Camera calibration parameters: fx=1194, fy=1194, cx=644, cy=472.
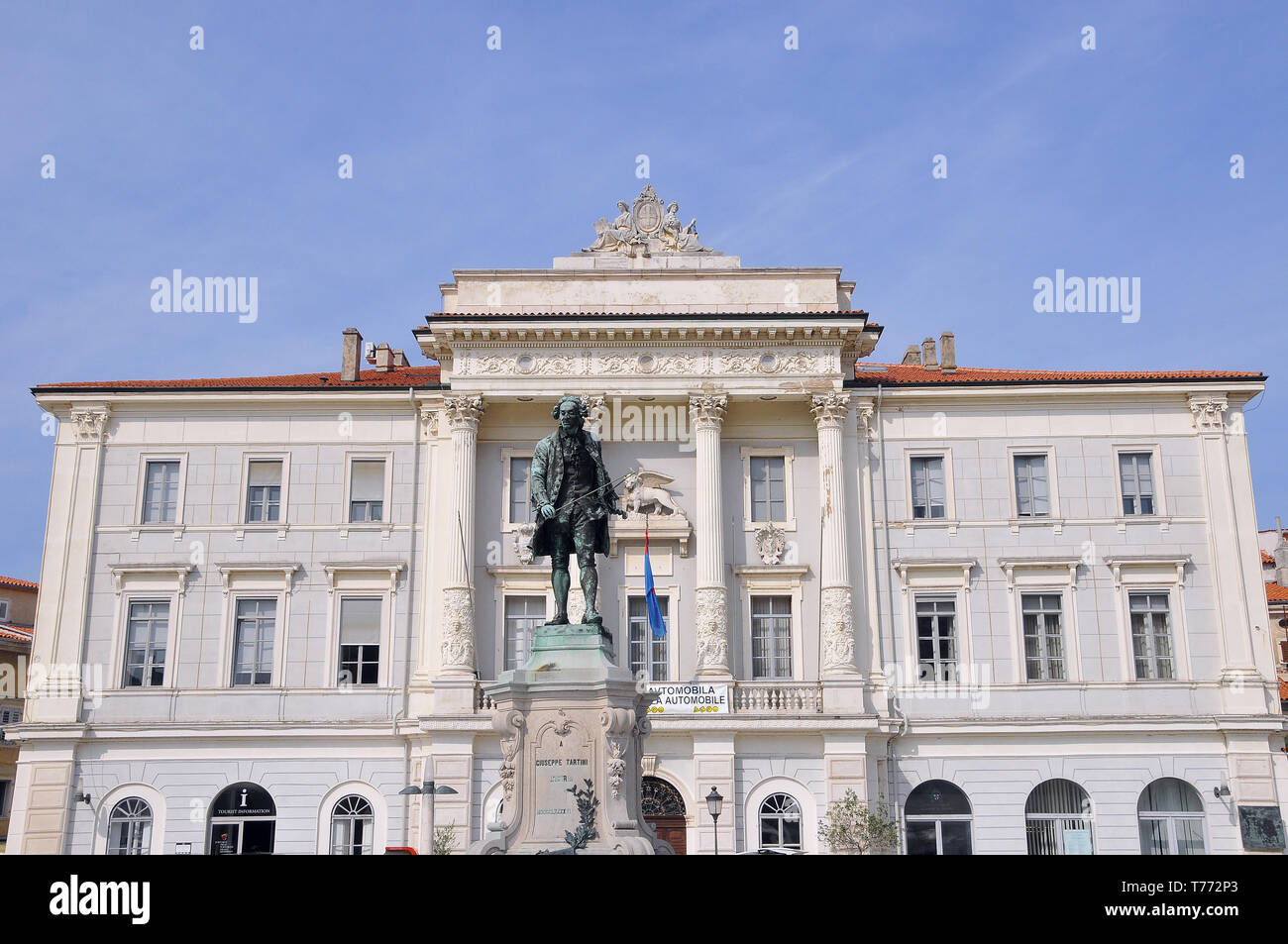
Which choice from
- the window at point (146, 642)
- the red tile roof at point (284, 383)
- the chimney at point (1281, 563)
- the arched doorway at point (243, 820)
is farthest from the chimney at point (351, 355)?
the chimney at point (1281, 563)

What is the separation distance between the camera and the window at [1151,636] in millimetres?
32594

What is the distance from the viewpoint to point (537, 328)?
33.2 metres

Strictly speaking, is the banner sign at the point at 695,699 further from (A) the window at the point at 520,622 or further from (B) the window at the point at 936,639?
(B) the window at the point at 936,639

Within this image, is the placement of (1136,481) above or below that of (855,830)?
above

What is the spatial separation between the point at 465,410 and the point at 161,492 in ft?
30.4

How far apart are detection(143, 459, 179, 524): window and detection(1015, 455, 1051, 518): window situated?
78.7 feet

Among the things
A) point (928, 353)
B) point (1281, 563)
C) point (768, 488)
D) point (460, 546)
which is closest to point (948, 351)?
point (928, 353)

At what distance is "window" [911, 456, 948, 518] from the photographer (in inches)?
1340

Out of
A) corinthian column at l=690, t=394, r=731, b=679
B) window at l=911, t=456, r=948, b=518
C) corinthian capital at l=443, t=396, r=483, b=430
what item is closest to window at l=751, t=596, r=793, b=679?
corinthian column at l=690, t=394, r=731, b=679

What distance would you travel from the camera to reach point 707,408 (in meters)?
33.4

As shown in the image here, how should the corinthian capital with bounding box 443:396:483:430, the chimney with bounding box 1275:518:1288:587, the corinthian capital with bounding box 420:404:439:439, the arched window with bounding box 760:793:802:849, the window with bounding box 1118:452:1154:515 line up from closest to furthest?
the arched window with bounding box 760:793:802:849, the corinthian capital with bounding box 443:396:483:430, the window with bounding box 1118:452:1154:515, the corinthian capital with bounding box 420:404:439:439, the chimney with bounding box 1275:518:1288:587

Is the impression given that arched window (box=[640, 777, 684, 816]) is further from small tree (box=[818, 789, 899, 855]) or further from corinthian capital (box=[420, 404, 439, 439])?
corinthian capital (box=[420, 404, 439, 439])

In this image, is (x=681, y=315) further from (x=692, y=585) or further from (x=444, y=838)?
(x=444, y=838)

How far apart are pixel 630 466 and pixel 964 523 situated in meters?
9.55
